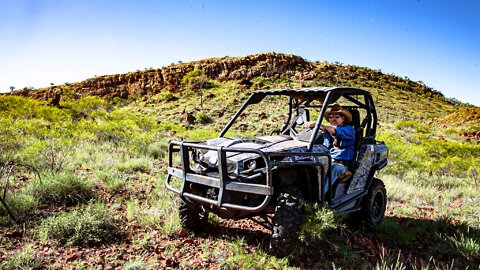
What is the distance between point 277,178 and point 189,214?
1280mm

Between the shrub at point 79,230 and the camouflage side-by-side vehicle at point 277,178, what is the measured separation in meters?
0.90

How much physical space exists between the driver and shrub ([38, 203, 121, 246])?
281 centimetres

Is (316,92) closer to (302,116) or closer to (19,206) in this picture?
(302,116)

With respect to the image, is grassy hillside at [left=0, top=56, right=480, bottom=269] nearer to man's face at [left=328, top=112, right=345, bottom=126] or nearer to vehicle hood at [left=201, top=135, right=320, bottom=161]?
vehicle hood at [left=201, top=135, right=320, bottom=161]

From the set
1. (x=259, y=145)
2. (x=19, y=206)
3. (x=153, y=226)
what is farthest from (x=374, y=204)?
(x=19, y=206)

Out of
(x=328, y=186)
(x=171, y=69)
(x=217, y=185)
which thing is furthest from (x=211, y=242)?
(x=171, y=69)

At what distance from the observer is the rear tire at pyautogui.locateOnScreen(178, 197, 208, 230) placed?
3.89m

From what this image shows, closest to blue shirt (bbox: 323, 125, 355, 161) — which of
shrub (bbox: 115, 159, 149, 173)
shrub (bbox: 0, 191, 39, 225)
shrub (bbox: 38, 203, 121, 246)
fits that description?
shrub (bbox: 38, 203, 121, 246)

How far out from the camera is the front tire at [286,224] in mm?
2992

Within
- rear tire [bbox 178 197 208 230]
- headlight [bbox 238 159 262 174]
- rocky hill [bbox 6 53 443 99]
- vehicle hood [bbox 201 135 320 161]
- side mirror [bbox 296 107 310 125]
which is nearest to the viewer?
headlight [bbox 238 159 262 174]

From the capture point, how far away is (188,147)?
11.4ft

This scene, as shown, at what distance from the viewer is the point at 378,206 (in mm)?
5035

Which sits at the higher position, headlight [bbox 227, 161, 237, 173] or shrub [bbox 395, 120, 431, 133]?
headlight [bbox 227, 161, 237, 173]

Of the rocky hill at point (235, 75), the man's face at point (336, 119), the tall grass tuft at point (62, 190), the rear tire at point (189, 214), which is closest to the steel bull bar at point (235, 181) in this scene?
the rear tire at point (189, 214)
